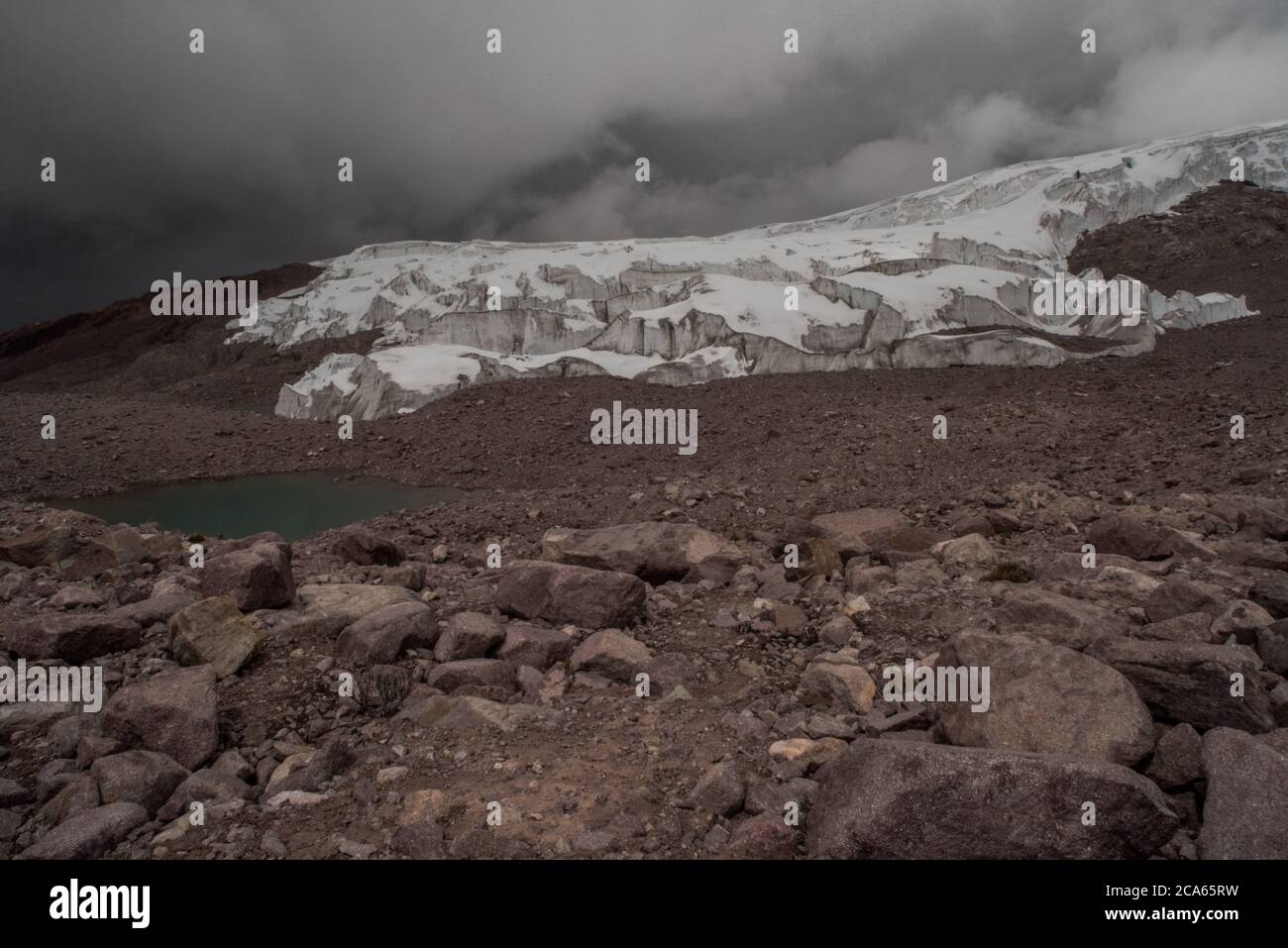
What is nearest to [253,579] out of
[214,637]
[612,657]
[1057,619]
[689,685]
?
[214,637]

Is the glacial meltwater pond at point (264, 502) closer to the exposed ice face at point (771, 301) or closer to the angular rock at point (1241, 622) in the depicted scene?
the exposed ice face at point (771, 301)

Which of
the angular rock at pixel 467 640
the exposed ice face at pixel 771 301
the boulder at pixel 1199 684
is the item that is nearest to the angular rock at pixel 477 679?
the angular rock at pixel 467 640

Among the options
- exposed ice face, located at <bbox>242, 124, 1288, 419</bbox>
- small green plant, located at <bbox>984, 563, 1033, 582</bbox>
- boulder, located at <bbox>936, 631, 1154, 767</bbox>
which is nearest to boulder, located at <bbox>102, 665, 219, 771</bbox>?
boulder, located at <bbox>936, 631, 1154, 767</bbox>

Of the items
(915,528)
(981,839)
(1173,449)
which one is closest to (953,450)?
(1173,449)

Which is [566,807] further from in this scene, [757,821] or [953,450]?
[953,450]

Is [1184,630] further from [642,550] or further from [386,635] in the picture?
[386,635]

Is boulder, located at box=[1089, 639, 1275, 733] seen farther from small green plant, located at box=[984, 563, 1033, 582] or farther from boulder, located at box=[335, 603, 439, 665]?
boulder, located at box=[335, 603, 439, 665]
